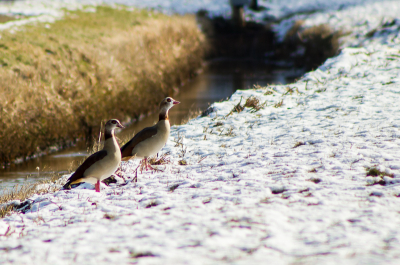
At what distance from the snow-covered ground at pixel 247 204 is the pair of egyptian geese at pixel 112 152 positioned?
31 centimetres

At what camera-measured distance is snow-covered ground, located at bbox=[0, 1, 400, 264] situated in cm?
446

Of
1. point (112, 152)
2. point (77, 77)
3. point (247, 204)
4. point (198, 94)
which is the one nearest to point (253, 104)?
point (112, 152)

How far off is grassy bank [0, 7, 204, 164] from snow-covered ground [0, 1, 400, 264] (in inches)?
203

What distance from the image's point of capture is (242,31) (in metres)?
34.0

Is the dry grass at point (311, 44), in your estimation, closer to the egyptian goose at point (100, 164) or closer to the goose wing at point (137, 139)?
the goose wing at point (137, 139)

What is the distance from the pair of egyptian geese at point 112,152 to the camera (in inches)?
260

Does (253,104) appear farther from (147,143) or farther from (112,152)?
(112,152)

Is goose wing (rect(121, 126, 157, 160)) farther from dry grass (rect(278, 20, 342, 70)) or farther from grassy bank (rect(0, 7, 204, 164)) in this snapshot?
dry grass (rect(278, 20, 342, 70))

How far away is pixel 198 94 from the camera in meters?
21.2

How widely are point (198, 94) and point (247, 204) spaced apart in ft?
51.7

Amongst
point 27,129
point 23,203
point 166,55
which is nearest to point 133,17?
point 166,55

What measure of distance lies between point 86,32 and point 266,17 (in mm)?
21404

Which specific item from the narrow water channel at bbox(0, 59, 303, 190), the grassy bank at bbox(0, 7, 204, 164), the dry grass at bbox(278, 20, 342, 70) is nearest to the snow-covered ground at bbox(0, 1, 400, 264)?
the narrow water channel at bbox(0, 59, 303, 190)

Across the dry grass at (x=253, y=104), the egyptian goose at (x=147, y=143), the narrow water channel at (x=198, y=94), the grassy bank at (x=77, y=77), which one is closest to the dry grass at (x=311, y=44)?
the narrow water channel at (x=198, y=94)
